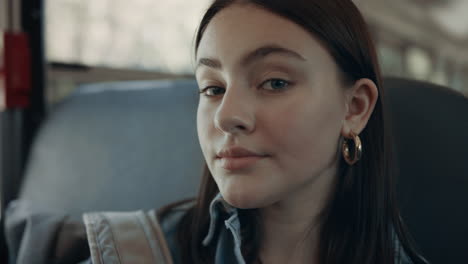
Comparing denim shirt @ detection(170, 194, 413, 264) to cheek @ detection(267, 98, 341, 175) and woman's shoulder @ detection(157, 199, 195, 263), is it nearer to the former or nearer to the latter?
woman's shoulder @ detection(157, 199, 195, 263)

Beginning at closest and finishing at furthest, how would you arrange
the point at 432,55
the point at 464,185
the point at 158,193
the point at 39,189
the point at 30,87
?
the point at 464,185
the point at 158,193
the point at 39,189
the point at 30,87
the point at 432,55

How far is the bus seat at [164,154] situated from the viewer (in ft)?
2.85

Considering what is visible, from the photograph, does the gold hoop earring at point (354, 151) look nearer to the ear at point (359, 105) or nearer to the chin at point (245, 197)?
the ear at point (359, 105)

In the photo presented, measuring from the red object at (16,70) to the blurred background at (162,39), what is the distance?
0.34 ft

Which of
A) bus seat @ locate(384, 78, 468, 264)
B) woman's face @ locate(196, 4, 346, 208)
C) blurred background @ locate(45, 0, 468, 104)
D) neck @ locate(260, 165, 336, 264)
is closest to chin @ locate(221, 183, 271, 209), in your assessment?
woman's face @ locate(196, 4, 346, 208)

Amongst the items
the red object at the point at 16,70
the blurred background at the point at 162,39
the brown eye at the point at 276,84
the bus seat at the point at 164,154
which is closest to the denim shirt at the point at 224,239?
the bus seat at the point at 164,154

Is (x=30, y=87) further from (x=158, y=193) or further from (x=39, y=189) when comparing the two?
(x=158, y=193)

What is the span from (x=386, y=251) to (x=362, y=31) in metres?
0.38

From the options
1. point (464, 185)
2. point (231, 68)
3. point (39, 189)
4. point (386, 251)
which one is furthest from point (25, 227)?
point (464, 185)

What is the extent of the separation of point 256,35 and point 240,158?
0.58 feet

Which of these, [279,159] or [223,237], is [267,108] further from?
[223,237]

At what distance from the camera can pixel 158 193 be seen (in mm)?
1104

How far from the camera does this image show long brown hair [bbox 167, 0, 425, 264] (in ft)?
2.27

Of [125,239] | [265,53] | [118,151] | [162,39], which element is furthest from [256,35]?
[162,39]
